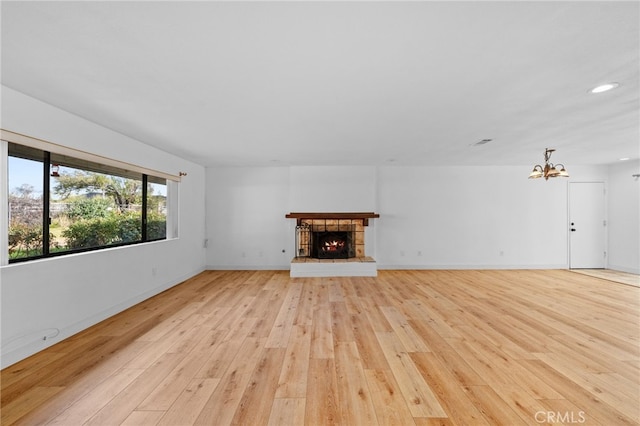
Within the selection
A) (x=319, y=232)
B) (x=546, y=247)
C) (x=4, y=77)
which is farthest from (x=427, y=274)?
(x=4, y=77)

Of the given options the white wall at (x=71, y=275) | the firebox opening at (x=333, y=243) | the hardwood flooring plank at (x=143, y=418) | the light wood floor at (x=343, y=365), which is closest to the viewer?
the hardwood flooring plank at (x=143, y=418)

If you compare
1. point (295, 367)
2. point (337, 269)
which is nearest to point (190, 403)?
point (295, 367)

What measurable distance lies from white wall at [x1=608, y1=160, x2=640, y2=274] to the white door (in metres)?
0.17

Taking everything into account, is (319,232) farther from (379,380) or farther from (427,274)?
(379,380)

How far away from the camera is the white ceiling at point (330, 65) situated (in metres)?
1.45

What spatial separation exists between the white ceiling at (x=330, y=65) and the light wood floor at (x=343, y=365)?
2419 mm

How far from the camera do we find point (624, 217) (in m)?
6.12

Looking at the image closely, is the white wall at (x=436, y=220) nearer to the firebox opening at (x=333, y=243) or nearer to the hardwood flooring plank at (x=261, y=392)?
the firebox opening at (x=333, y=243)

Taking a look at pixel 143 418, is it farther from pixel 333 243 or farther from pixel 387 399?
pixel 333 243

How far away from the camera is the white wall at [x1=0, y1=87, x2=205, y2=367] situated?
240 cm

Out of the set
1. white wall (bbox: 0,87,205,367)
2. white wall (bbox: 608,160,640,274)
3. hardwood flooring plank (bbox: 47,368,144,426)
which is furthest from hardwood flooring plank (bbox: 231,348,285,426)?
white wall (bbox: 608,160,640,274)

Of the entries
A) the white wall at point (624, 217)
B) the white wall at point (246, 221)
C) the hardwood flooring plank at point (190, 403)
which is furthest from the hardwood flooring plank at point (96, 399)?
the white wall at point (624, 217)

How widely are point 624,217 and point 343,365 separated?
7.90 meters

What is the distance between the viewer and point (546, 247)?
255 inches
